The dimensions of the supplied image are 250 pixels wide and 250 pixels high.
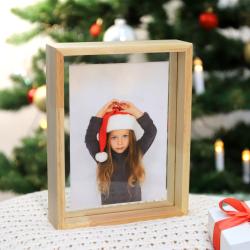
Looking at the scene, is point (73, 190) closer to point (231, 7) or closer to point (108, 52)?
point (108, 52)

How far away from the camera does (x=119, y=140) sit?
1.02 meters

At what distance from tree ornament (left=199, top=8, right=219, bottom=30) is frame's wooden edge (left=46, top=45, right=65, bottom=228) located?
3.87ft

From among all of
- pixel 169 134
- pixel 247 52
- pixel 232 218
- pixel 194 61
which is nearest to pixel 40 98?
pixel 194 61

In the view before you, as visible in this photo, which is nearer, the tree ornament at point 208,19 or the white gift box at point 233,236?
the white gift box at point 233,236

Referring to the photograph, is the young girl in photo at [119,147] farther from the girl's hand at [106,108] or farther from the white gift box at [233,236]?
the white gift box at [233,236]

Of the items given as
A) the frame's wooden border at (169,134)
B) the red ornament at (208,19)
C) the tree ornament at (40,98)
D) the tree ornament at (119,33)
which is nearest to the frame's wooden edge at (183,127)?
the frame's wooden border at (169,134)

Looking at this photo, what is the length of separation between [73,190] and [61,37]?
1119 millimetres

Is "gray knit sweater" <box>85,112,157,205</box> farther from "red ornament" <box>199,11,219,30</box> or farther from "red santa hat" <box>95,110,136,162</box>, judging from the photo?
"red ornament" <box>199,11,219,30</box>

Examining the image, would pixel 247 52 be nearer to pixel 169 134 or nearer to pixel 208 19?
pixel 208 19

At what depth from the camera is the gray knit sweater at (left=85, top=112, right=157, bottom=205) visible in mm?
1029

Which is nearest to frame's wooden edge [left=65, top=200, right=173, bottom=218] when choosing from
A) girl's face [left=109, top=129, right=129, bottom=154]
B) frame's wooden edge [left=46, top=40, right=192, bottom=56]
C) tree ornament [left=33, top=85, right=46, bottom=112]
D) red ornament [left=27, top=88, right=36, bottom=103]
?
girl's face [left=109, top=129, right=129, bottom=154]

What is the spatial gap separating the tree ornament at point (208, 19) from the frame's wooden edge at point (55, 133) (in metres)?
1.18

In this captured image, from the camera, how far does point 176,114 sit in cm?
106

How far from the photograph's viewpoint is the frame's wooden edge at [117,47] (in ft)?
3.08
